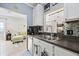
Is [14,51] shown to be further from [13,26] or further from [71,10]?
[13,26]

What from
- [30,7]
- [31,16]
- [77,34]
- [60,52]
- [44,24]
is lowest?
[60,52]

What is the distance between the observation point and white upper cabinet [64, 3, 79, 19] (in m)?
1.82

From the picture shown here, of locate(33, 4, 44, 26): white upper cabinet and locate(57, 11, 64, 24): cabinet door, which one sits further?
locate(33, 4, 44, 26): white upper cabinet

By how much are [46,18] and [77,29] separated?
1.99 metres

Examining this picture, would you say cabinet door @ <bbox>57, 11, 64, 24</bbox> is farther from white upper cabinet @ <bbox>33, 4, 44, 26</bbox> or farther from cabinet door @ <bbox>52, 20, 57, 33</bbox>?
white upper cabinet @ <bbox>33, 4, 44, 26</bbox>

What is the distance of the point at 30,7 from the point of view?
3736 mm

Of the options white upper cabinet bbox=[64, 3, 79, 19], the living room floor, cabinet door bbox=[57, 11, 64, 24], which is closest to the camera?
white upper cabinet bbox=[64, 3, 79, 19]

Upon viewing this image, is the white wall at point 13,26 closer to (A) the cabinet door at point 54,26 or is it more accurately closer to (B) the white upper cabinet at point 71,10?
(A) the cabinet door at point 54,26

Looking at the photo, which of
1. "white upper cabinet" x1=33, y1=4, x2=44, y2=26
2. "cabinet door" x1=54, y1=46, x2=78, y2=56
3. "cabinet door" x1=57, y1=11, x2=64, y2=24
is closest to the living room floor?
"white upper cabinet" x1=33, y1=4, x2=44, y2=26

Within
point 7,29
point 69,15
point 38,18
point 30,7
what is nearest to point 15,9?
point 30,7

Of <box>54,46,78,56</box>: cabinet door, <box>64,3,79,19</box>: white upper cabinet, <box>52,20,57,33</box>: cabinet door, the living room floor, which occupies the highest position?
<box>64,3,79,19</box>: white upper cabinet

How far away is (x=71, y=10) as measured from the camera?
195 centimetres

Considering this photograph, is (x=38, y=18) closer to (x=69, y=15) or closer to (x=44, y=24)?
(x=44, y=24)

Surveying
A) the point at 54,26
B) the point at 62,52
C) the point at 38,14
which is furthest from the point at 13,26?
the point at 62,52
